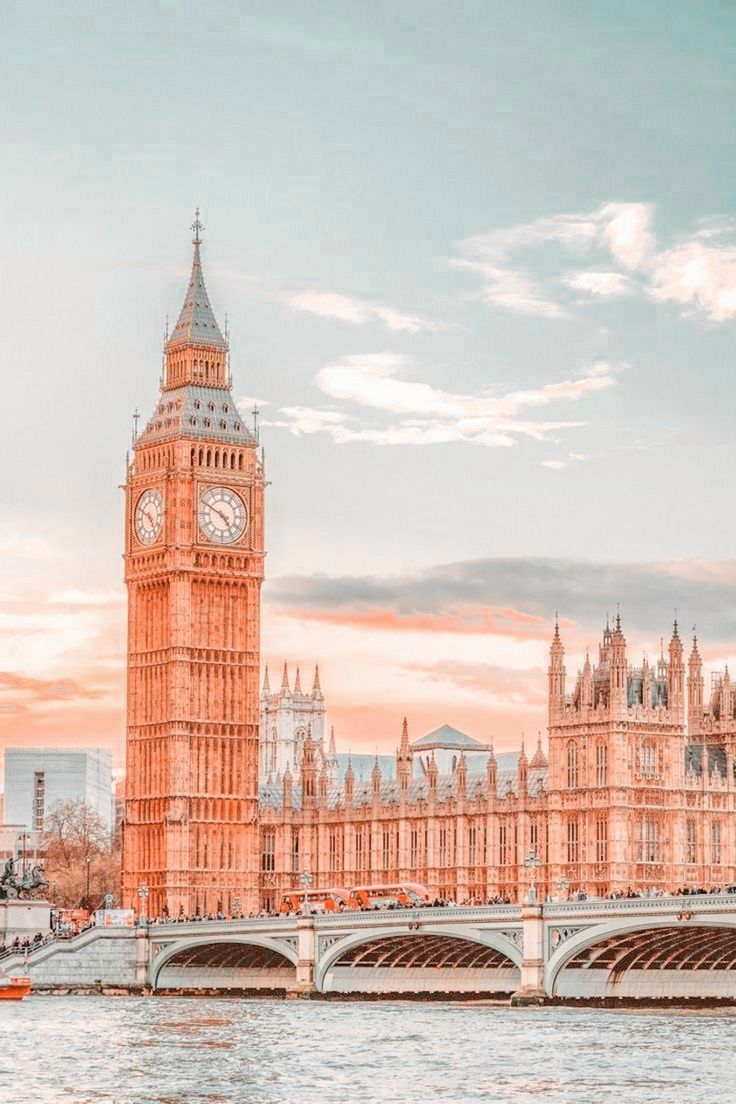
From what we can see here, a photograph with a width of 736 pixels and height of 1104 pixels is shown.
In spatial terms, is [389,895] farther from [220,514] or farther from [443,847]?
[220,514]

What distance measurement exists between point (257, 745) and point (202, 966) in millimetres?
28387

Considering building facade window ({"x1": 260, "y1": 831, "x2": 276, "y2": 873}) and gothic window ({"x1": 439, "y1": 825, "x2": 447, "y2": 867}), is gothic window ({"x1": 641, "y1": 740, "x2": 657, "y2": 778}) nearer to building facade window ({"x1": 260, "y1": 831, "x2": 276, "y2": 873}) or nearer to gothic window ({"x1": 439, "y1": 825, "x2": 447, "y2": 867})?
gothic window ({"x1": 439, "y1": 825, "x2": 447, "y2": 867})

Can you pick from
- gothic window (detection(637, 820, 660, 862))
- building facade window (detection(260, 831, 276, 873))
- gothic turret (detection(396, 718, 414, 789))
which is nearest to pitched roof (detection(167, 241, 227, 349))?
gothic turret (detection(396, 718, 414, 789))

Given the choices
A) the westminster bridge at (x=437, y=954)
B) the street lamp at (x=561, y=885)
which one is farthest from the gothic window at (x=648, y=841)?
the westminster bridge at (x=437, y=954)

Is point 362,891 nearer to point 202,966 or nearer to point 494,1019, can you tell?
point 202,966

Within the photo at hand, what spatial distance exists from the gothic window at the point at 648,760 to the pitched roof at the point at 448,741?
1967 inches

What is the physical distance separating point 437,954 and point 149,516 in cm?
4398

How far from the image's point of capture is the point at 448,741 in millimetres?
189125

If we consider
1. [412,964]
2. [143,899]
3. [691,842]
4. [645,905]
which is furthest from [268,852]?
[645,905]

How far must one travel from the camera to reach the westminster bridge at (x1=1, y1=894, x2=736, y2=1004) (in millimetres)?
106938

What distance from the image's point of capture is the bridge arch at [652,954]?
10544 cm

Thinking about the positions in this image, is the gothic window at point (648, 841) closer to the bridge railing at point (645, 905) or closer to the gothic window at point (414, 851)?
the gothic window at point (414, 851)

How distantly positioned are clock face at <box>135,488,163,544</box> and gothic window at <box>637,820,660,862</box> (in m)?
36.7

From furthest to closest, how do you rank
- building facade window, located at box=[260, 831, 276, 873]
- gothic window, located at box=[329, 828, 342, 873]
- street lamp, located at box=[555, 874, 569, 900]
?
building facade window, located at box=[260, 831, 276, 873] < gothic window, located at box=[329, 828, 342, 873] < street lamp, located at box=[555, 874, 569, 900]
